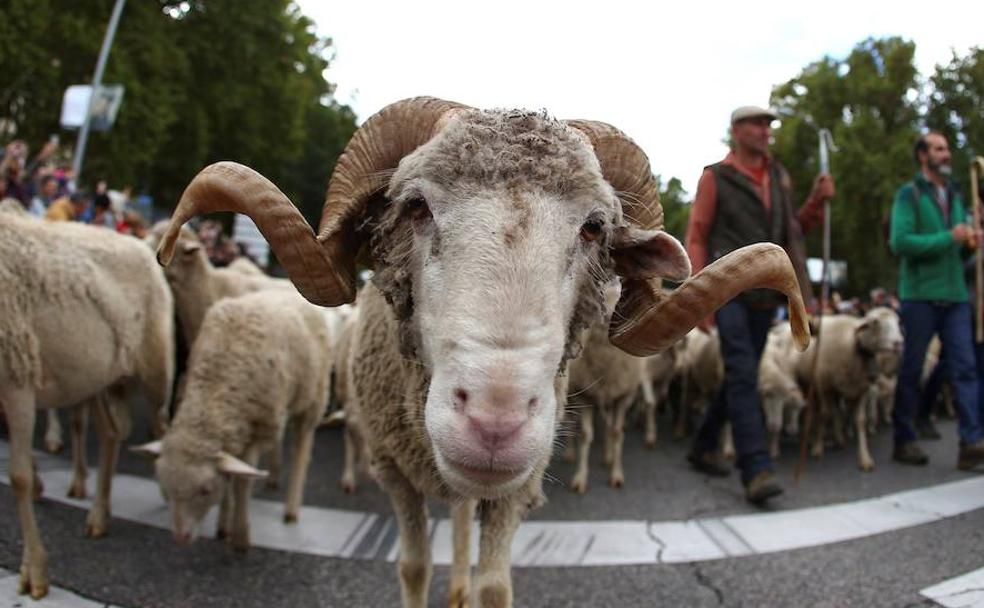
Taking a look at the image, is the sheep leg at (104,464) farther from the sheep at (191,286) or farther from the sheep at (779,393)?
the sheep at (779,393)

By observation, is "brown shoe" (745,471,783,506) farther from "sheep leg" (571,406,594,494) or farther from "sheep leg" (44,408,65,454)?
"sheep leg" (44,408,65,454)

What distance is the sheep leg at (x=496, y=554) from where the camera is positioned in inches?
105

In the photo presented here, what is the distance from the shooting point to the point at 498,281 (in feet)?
6.24

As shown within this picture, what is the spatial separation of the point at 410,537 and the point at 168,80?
19.9m

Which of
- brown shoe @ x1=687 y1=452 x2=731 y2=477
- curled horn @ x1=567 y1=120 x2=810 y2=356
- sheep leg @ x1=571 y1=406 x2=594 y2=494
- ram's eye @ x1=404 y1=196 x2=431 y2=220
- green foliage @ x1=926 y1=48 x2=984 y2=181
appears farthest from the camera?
green foliage @ x1=926 y1=48 x2=984 y2=181

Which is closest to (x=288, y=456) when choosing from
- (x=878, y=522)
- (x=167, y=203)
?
(x=878, y=522)

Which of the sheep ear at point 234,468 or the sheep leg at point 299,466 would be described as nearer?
the sheep ear at point 234,468

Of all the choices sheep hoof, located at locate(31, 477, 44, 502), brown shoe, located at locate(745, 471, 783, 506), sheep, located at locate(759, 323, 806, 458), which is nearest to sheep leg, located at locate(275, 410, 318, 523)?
sheep hoof, located at locate(31, 477, 44, 502)

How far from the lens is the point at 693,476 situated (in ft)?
20.7

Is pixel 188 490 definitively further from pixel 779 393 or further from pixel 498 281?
pixel 779 393

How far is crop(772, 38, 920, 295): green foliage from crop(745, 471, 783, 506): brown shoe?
28445mm

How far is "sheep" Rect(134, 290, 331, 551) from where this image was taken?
4113mm

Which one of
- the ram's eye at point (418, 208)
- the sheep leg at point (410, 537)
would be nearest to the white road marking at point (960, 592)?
the sheep leg at point (410, 537)

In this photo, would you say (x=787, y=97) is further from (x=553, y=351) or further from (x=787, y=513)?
(x=553, y=351)
